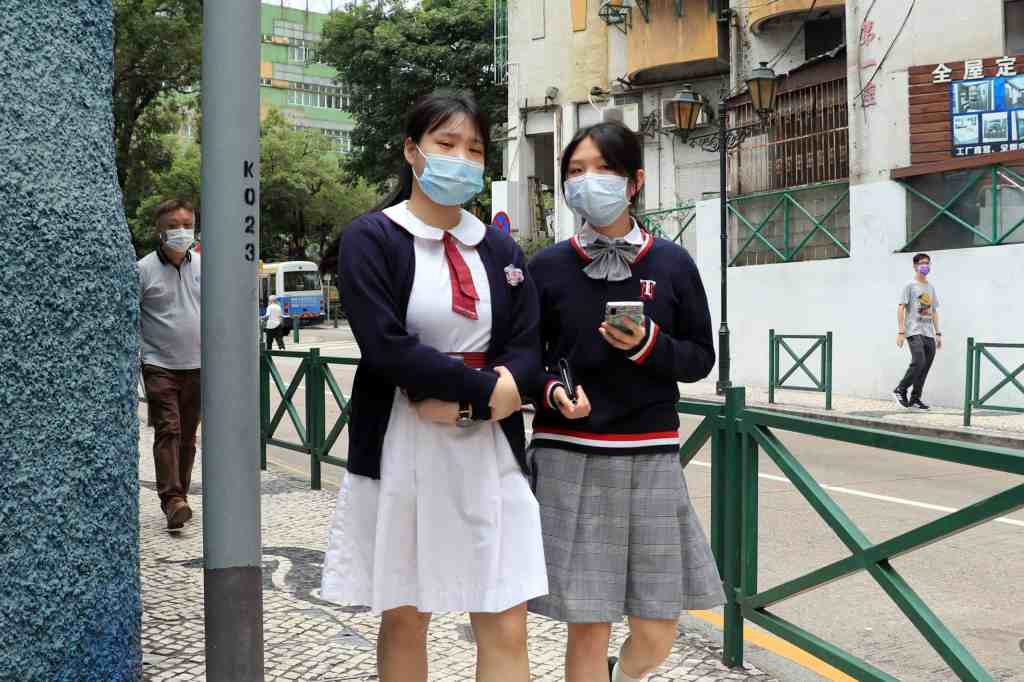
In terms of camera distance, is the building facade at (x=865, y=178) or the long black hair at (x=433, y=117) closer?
the long black hair at (x=433, y=117)

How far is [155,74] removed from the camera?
851 inches

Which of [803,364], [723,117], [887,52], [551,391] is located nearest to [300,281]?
[723,117]

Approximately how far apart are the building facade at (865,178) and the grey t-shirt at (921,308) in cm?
106

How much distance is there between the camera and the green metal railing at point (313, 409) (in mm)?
8195

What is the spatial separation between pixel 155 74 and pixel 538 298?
20.7 metres

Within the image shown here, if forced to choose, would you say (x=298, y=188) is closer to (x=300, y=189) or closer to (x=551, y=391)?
(x=300, y=189)

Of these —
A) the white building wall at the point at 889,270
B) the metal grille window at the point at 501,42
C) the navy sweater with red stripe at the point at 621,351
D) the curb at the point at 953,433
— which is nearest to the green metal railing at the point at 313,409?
the navy sweater with red stripe at the point at 621,351

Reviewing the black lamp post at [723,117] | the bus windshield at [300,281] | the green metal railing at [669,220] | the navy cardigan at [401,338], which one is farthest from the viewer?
the bus windshield at [300,281]

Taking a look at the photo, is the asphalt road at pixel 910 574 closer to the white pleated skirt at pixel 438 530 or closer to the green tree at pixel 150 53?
the white pleated skirt at pixel 438 530

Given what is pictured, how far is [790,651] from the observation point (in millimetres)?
4348

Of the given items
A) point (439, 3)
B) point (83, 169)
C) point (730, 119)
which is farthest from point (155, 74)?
point (83, 169)

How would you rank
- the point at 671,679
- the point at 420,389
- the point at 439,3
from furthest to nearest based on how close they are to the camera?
1. the point at 439,3
2. the point at 671,679
3. the point at 420,389

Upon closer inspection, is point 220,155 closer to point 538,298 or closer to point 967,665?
point 538,298

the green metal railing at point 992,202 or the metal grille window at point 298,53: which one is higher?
the metal grille window at point 298,53
